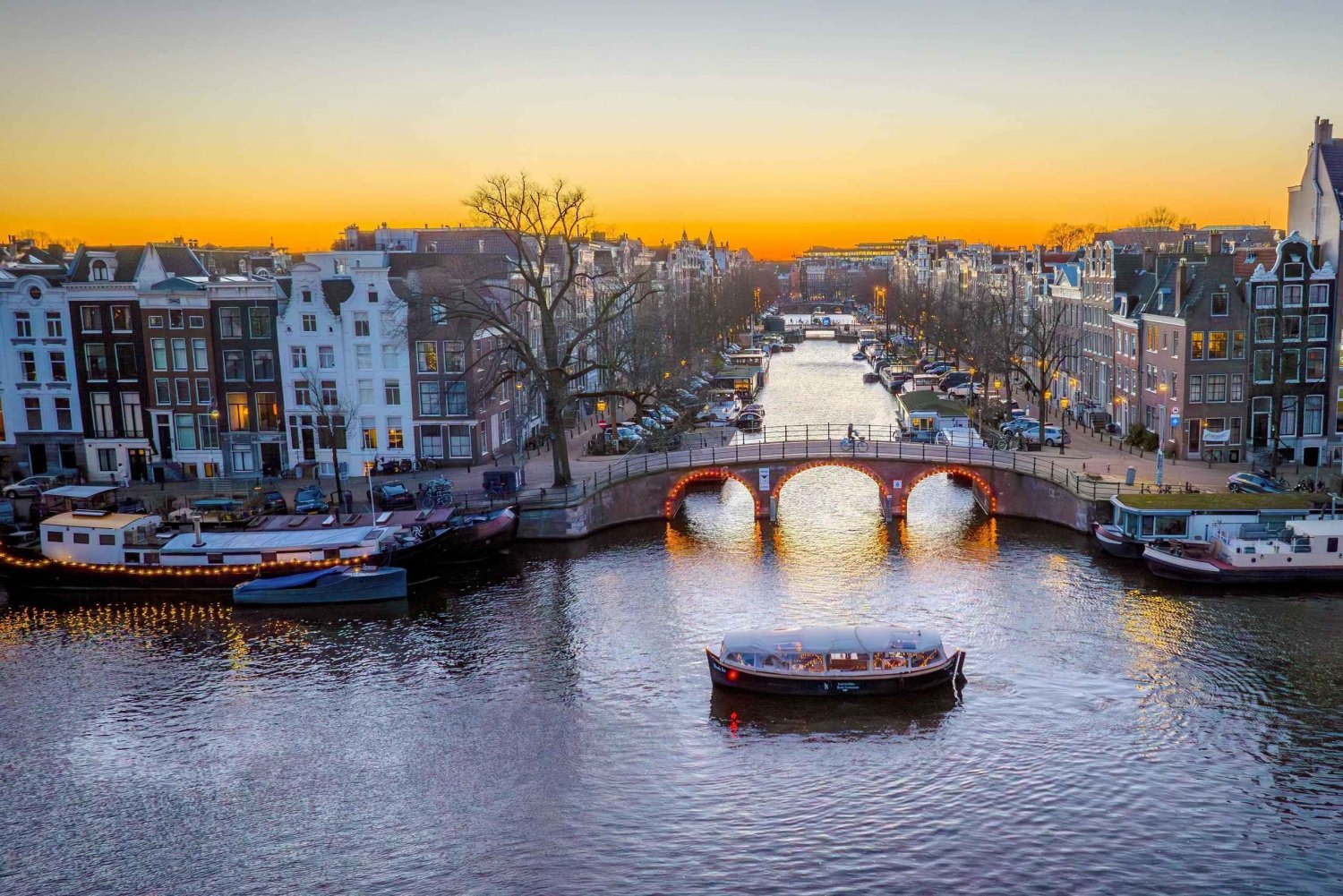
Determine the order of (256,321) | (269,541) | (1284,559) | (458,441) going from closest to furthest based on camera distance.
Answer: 1. (1284,559)
2. (269,541)
3. (458,441)
4. (256,321)

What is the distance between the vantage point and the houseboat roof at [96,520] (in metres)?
60.0

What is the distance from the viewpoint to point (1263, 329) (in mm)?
74688

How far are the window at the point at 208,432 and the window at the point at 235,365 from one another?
3128mm

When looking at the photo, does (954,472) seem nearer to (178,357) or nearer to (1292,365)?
(1292,365)

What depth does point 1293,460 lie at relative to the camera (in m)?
74.4

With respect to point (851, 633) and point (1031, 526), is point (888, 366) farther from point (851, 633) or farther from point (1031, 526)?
point (851, 633)

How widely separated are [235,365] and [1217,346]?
66274 millimetres

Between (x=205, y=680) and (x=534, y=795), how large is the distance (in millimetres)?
17716

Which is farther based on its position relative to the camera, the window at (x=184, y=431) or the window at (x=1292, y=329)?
the window at (x=184, y=431)

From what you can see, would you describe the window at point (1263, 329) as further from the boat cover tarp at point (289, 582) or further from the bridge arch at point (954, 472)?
the boat cover tarp at point (289, 582)

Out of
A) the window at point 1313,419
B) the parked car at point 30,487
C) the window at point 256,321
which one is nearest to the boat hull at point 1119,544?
the window at point 1313,419

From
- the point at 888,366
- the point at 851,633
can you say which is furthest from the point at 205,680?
the point at 888,366

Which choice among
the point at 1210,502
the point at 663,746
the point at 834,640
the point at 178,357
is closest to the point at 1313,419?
the point at 1210,502

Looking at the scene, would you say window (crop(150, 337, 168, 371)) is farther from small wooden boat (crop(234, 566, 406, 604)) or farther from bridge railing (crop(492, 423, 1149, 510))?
small wooden boat (crop(234, 566, 406, 604))
